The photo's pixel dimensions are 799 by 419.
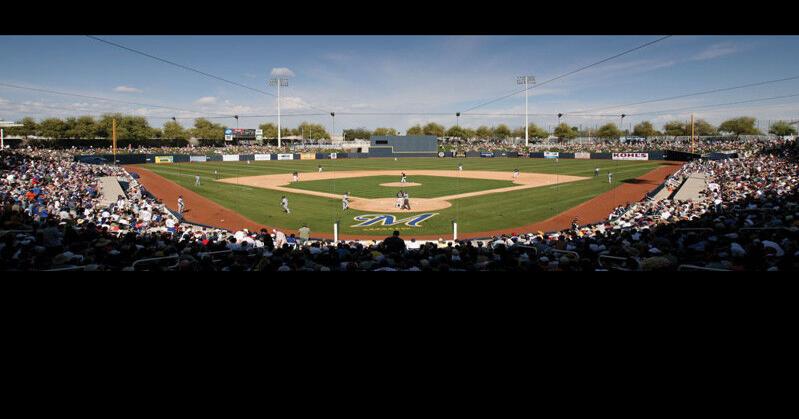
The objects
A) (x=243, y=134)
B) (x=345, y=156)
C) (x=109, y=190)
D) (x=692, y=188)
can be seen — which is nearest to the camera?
(x=692, y=188)

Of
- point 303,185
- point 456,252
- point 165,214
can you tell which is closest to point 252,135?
point 303,185

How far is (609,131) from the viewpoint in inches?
5325

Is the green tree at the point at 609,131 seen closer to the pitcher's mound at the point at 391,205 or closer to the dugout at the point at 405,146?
the dugout at the point at 405,146

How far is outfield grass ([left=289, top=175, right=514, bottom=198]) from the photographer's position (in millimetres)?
31750

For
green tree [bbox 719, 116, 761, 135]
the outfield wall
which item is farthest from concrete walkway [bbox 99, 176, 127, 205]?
green tree [bbox 719, 116, 761, 135]

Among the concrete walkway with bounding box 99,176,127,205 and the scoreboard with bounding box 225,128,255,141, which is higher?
the scoreboard with bounding box 225,128,255,141

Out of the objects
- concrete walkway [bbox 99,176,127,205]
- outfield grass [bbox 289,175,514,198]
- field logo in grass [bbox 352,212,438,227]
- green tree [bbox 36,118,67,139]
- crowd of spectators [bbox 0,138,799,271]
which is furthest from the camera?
green tree [bbox 36,118,67,139]

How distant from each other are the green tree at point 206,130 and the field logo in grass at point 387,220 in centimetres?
8216

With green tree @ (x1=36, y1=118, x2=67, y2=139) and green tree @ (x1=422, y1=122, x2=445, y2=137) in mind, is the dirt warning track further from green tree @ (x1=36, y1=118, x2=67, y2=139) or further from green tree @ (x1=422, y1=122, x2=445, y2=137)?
green tree @ (x1=422, y1=122, x2=445, y2=137)

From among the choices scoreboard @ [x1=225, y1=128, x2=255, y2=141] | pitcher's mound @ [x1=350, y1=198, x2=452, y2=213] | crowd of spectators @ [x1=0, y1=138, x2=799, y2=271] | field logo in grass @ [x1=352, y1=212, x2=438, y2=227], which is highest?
scoreboard @ [x1=225, y1=128, x2=255, y2=141]

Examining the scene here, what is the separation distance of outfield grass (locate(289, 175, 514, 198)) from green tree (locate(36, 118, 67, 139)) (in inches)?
1897

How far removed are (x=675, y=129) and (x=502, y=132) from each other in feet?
163

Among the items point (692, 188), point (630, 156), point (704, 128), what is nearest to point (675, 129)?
point (704, 128)

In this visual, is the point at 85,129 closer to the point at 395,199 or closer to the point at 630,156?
the point at 395,199
